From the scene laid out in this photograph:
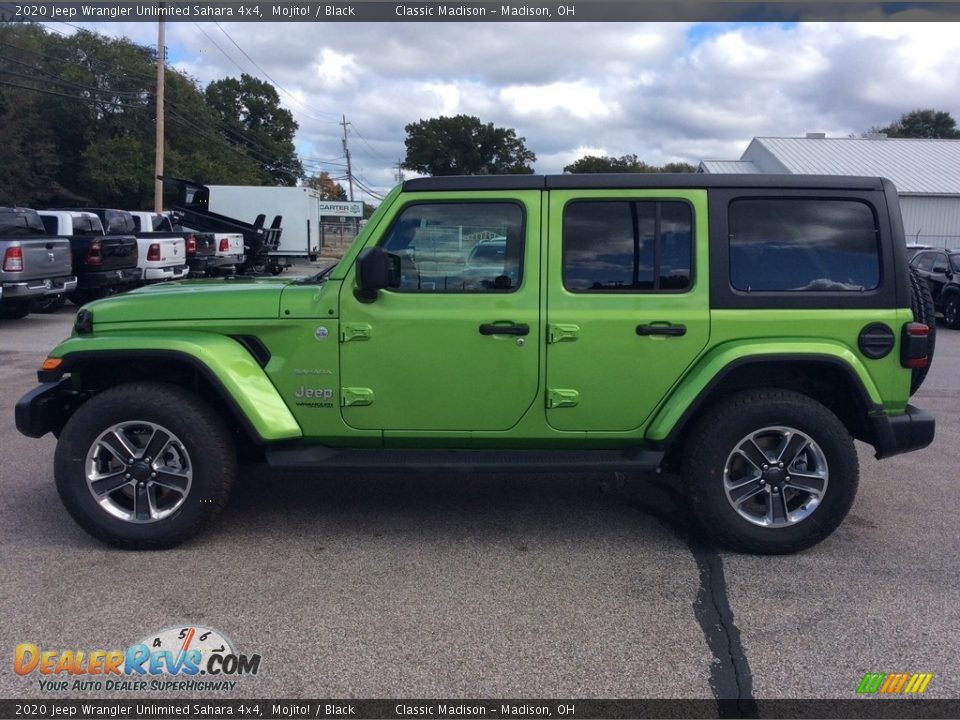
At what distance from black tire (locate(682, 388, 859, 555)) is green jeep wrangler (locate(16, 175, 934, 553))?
0.04 feet

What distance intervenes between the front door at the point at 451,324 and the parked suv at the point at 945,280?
1438 cm

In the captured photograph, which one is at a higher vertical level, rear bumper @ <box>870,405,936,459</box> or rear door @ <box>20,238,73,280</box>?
rear door @ <box>20,238,73,280</box>

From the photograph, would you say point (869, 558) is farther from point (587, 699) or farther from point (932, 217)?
point (932, 217)

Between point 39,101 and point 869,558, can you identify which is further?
point 39,101

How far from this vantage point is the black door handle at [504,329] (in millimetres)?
4570

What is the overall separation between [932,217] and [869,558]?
3715 centimetres

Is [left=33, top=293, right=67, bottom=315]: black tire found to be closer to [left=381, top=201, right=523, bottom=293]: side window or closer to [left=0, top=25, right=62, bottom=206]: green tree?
[left=381, top=201, right=523, bottom=293]: side window

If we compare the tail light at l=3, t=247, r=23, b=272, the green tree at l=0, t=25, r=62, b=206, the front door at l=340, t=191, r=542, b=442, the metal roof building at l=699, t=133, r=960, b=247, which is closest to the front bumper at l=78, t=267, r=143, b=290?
the tail light at l=3, t=247, r=23, b=272

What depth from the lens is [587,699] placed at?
10.7ft

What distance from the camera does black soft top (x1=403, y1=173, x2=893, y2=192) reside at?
4.67 m

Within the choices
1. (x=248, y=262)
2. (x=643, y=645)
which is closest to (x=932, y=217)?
(x=248, y=262)

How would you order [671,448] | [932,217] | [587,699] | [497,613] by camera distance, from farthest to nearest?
1. [932,217]
2. [671,448]
3. [497,613]
4. [587,699]

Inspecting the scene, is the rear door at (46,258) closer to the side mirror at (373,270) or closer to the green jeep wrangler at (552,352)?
the green jeep wrangler at (552,352)

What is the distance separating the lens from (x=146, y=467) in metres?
4.61
